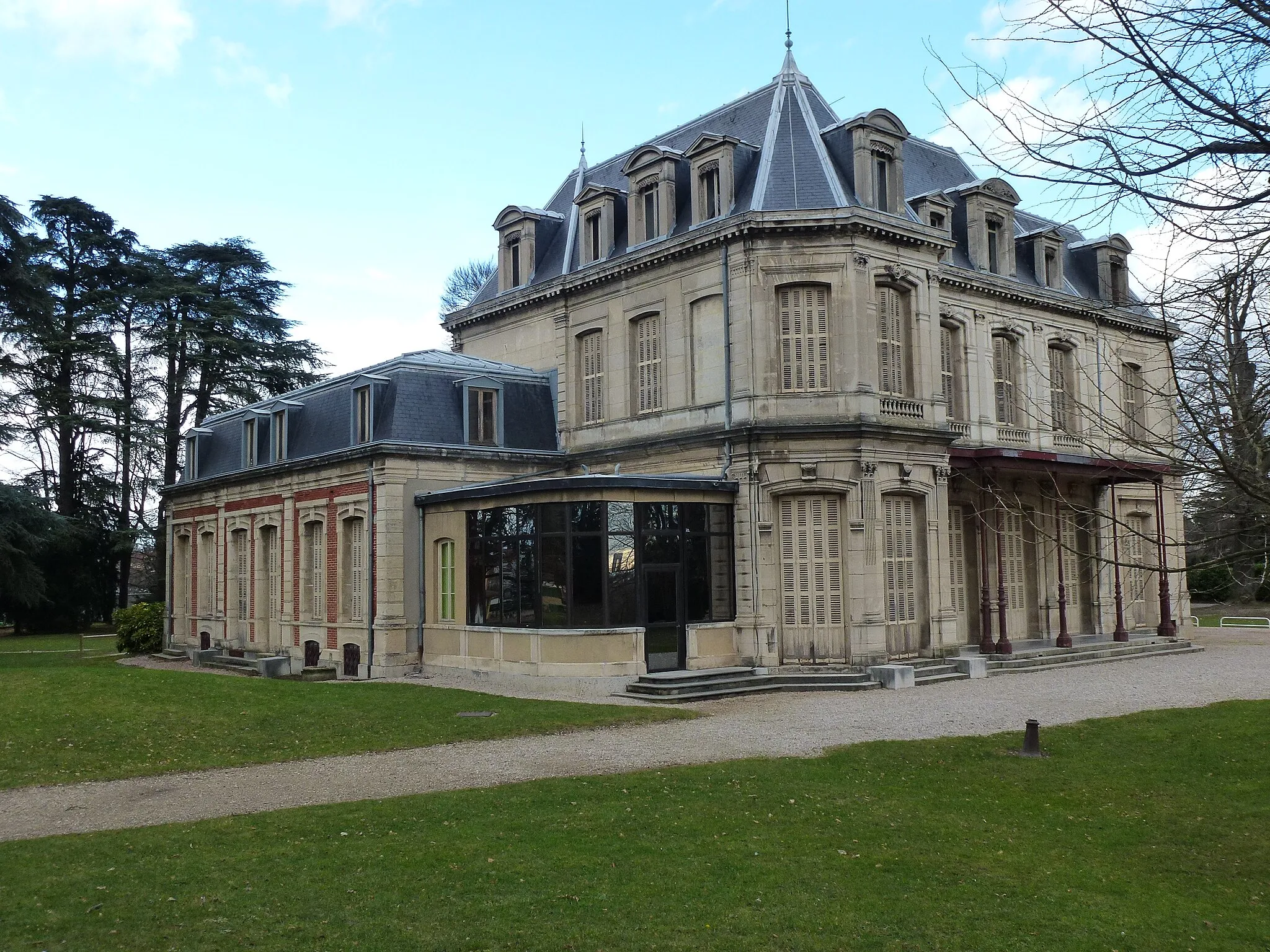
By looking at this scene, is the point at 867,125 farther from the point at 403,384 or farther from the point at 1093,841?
the point at 1093,841

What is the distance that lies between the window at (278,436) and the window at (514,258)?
278 inches

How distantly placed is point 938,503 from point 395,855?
646 inches

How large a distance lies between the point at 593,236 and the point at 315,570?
35.2ft

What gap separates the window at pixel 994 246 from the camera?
27.2m

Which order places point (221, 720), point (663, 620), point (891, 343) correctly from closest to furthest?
point (221, 720), point (663, 620), point (891, 343)

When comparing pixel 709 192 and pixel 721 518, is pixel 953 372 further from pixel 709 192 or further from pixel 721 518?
pixel 721 518

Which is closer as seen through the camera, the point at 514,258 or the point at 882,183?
the point at 882,183

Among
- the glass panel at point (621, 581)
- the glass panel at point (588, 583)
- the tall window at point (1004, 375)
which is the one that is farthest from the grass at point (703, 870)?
the tall window at point (1004, 375)

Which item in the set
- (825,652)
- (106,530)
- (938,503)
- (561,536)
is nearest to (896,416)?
(938,503)

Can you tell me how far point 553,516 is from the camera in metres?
20.5

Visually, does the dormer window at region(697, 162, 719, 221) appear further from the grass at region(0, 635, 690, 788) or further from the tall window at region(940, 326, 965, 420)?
the grass at region(0, 635, 690, 788)

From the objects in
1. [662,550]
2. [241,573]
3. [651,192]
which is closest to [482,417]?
[651,192]

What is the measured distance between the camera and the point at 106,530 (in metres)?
46.2

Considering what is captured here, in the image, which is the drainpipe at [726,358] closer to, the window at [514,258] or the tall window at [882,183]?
the tall window at [882,183]
